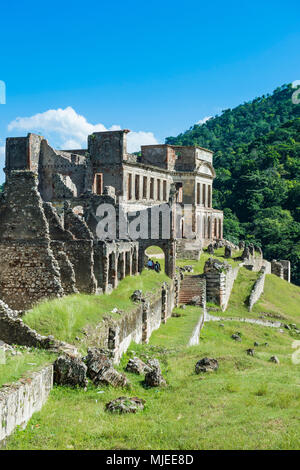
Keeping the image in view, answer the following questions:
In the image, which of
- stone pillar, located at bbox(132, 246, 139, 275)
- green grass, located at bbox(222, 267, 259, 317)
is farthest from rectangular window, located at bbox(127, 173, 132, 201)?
stone pillar, located at bbox(132, 246, 139, 275)

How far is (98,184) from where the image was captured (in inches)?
1645

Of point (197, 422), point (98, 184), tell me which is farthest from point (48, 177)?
point (197, 422)

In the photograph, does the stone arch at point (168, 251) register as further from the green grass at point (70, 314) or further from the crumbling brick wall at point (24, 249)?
the crumbling brick wall at point (24, 249)

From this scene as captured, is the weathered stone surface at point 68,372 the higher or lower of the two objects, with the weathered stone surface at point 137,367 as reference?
higher

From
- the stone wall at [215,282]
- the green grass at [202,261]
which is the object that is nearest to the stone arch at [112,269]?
the stone wall at [215,282]

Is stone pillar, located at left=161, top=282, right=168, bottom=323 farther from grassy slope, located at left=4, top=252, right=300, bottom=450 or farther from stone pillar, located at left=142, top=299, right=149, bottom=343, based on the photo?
Answer: grassy slope, located at left=4, top=252, right=300, bottom=450

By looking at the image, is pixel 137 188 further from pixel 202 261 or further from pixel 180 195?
pixel 202 261

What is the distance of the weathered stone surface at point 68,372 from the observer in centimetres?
1090

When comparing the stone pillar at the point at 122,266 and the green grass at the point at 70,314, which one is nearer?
the green grass at the point at 70,314

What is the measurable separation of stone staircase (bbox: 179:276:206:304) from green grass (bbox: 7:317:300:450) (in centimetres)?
1658

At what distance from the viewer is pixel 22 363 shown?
403 inches

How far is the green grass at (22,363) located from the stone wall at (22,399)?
0.59 feet

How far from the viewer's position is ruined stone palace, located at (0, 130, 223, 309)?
15711mm
